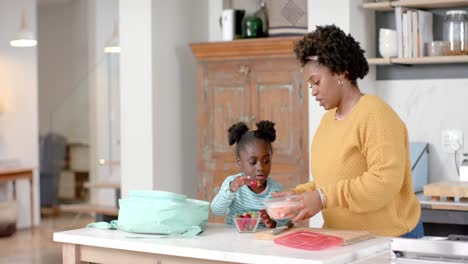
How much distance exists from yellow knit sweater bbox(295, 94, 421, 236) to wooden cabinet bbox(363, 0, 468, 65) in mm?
1957

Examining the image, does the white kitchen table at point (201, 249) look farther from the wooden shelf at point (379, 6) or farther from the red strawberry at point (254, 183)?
the wooden shelf at point (379, 6)

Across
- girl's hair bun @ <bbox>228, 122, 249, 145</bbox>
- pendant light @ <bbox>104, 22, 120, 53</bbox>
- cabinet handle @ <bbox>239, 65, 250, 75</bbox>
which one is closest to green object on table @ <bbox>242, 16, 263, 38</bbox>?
cabinet handle @ <bbox>239, 65, 250, 75</bbox>

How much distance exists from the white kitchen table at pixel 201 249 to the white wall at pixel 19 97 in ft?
22.4

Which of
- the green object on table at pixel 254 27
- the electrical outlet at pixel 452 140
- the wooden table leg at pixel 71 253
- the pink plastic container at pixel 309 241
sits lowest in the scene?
the wooden table leg at pixel 71 253

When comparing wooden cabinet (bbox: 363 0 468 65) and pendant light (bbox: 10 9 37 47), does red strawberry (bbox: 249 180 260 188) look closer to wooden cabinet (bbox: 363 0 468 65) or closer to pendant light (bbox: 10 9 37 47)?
wooden cabinet (bbox: 363 0 468 65)

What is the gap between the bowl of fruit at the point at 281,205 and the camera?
2.89 m

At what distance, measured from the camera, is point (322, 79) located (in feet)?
10.1

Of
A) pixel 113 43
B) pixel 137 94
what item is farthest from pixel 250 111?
pixel 113 43

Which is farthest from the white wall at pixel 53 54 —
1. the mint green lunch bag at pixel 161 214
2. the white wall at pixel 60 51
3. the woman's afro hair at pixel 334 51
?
the woman's afro hair at pixel 334 51

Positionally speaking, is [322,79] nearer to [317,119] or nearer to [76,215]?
[317,119]

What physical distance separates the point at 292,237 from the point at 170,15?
345cm

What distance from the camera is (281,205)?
290cm

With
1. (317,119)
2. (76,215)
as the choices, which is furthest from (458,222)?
(76,215)

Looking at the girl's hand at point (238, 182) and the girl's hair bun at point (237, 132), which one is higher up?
the girl's hair bun at point (237, 132)
